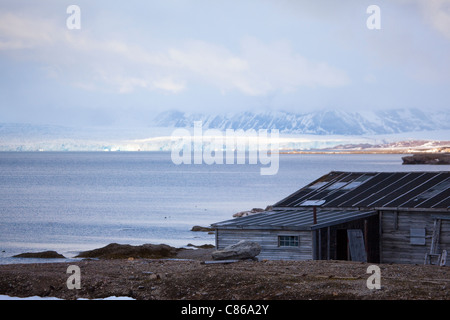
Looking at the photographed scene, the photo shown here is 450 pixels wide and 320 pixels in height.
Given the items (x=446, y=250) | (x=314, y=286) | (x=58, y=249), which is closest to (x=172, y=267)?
(x=314, y=286)

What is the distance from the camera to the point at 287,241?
29.5 meters

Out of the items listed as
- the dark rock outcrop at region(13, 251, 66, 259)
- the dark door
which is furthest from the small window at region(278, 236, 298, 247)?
the dark rock outcrop at region(13, 251, 66, 259)

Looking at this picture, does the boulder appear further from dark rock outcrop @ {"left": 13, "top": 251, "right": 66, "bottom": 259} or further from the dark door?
dark rock outcrop @ {"left": 13, "top": 251, "right": 66, "bottom": 259}

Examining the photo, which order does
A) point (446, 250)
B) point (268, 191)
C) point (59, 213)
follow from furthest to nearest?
point (268, 191) < point (59, 213) < point (446, 250)

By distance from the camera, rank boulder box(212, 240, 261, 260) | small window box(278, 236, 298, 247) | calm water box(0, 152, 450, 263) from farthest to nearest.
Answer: calm water box(0, 152, 450, 263)
small window box(278, 236, 298, 247)
boulder box(212, 240, 261, 260)

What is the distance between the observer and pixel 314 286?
58.5ft

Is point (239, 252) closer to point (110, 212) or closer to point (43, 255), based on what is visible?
point (43, 255)

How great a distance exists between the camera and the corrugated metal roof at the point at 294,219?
29406mm

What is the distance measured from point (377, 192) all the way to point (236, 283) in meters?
18.5

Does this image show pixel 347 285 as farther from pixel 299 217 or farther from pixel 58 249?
pixel 58 249

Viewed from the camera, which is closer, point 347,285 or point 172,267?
point 347,285

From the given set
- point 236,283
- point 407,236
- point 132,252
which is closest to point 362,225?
point 407,236

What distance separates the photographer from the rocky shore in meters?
17.1
